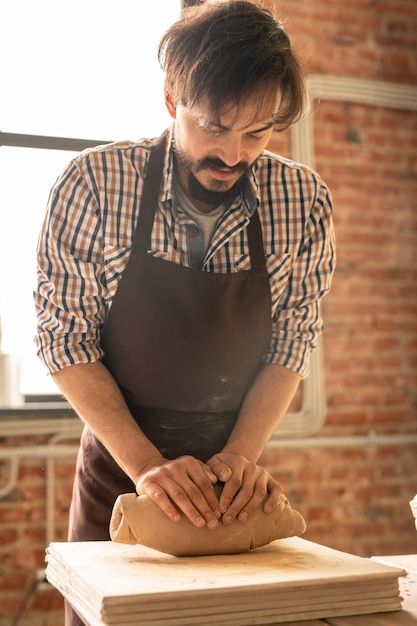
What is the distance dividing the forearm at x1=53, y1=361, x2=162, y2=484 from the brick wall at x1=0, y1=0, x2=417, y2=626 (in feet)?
6.79

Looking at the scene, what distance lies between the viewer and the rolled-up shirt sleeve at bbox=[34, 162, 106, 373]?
1.58 metres

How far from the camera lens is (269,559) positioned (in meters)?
1.20

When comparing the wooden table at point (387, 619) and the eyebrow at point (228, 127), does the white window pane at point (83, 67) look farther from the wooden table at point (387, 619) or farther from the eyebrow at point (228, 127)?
the wooden table at point (387, 619)

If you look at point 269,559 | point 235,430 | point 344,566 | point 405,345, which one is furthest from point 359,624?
point 405,345

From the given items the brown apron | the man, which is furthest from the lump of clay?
the brown apron

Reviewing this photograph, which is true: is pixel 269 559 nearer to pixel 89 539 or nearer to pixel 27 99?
pixel 89 539

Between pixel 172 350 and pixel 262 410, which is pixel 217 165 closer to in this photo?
pixel 172 350

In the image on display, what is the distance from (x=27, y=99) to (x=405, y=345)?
7.01 ft

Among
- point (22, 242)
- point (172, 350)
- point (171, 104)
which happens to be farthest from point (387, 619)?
point (22, 242)

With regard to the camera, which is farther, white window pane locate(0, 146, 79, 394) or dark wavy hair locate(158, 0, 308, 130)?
white window pane locate(0, 146, 79, 394)

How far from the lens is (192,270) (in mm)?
1680

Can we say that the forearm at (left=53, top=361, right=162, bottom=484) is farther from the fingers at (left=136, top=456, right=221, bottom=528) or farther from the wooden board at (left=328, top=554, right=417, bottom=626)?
the wooden board at (left=328, top=554, right=417, bottom=626)

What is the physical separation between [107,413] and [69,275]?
0.97 feet

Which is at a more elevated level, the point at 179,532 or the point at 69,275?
the point at 69,275
